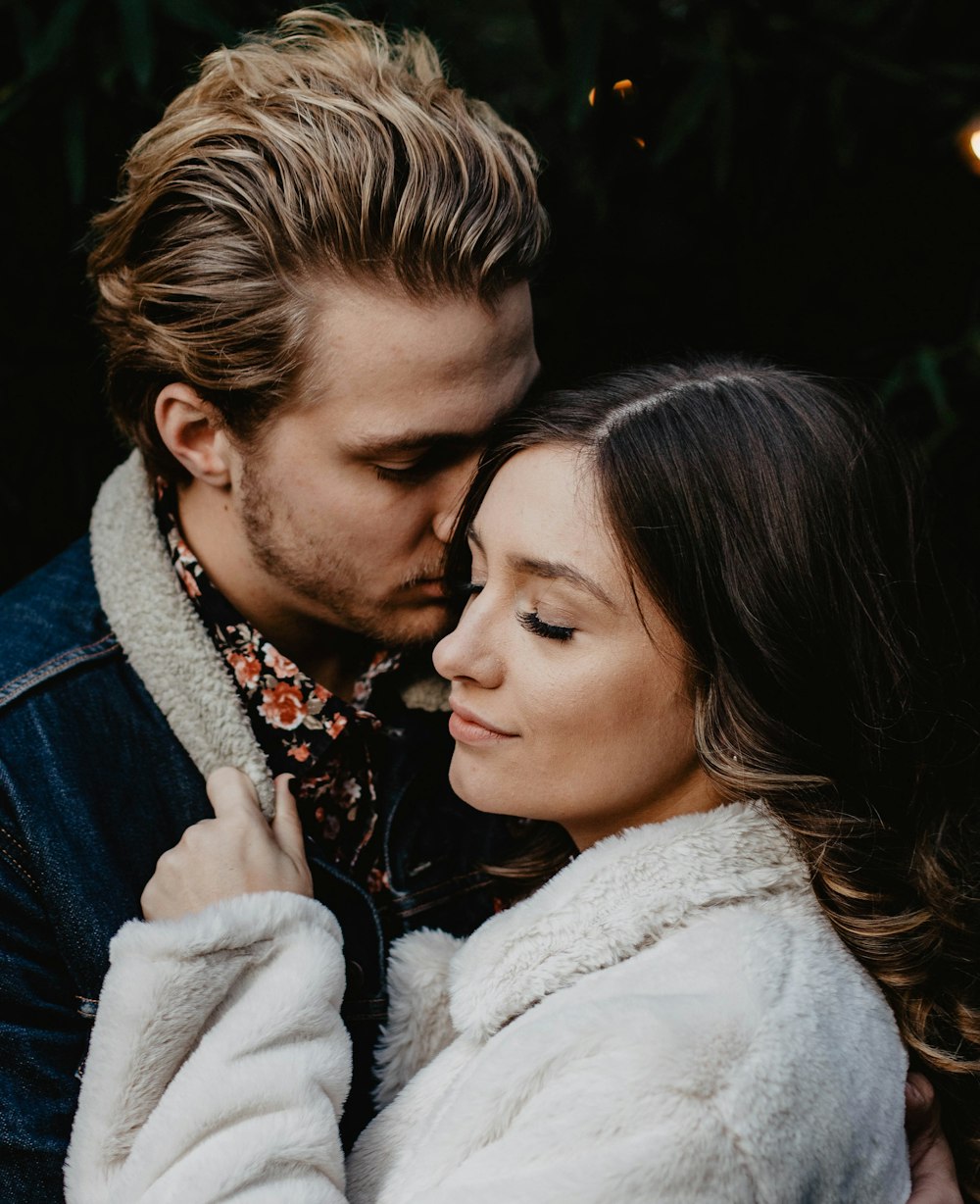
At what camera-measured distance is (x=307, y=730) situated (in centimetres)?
214

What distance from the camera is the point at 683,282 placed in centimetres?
294

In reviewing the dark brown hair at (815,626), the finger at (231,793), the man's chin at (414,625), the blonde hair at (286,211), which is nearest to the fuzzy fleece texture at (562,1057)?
the dark brown hair at (815,626)

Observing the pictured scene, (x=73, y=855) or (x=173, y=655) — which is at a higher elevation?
(x=173, y=655)

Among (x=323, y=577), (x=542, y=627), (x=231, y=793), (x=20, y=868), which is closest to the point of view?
(x=542, y=627)

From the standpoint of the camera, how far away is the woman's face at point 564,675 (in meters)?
1.66

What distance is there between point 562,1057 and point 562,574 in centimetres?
65

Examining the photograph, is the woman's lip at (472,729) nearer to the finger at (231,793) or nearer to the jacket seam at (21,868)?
the finger at (231,793)

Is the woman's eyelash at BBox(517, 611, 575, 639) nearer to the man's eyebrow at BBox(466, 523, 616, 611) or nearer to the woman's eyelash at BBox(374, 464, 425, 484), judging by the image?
the man's eyebrow at BBox(466, 523, 616, 611)

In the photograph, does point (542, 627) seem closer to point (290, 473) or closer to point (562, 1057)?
point (562, 1057)

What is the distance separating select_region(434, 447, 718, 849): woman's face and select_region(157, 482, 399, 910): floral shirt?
1.43 ft

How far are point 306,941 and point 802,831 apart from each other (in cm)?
74

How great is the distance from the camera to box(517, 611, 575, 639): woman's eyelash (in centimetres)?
167

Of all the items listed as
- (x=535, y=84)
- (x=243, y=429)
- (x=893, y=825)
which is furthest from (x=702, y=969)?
(x=535, y=84)

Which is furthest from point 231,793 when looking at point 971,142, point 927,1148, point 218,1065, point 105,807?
point 971,142
